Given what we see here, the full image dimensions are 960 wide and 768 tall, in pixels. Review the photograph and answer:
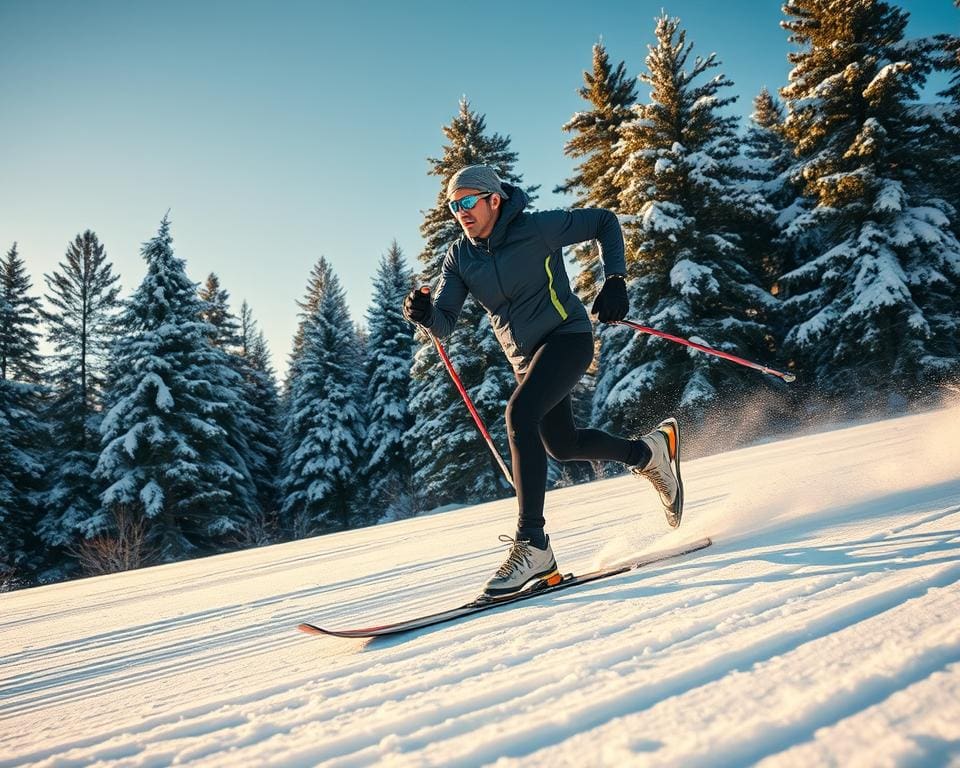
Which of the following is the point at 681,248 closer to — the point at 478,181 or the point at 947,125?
the point at 947,125

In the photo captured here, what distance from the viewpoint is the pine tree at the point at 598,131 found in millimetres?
18375

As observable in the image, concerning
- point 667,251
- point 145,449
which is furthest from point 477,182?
point 145,449

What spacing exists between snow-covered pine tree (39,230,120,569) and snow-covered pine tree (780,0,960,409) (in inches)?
965

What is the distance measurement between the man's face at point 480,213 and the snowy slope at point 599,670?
171 cm

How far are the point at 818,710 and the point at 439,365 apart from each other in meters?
17.9

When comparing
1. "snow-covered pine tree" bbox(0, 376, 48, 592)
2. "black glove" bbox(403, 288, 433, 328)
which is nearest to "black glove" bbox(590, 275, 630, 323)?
"black glove" bbox(403, 288, 433, 328)

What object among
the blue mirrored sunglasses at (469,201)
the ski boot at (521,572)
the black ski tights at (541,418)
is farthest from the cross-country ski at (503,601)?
the blue mirrored sunglasses at (469,201)

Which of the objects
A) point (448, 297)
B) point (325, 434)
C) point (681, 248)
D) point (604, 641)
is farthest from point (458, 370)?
point (604, 641)

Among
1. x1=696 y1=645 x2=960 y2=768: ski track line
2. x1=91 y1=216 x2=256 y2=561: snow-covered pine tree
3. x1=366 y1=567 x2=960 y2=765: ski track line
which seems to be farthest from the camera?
x1=91 y1=216 x2=256 y2=561: snow-covered pine tree

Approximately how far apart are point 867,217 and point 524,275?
15.8 meters

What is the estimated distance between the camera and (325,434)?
24.7m

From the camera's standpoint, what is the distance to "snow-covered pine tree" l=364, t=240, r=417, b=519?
80.6ft

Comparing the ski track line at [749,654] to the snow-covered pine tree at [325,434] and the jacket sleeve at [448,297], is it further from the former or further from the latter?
the snow-covered pine tree at [325,434]

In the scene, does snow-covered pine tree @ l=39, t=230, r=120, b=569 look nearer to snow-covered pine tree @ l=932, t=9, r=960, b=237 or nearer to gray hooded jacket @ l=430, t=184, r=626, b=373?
gray hooded jacket @ l=430, t=184, r=626, b=373
